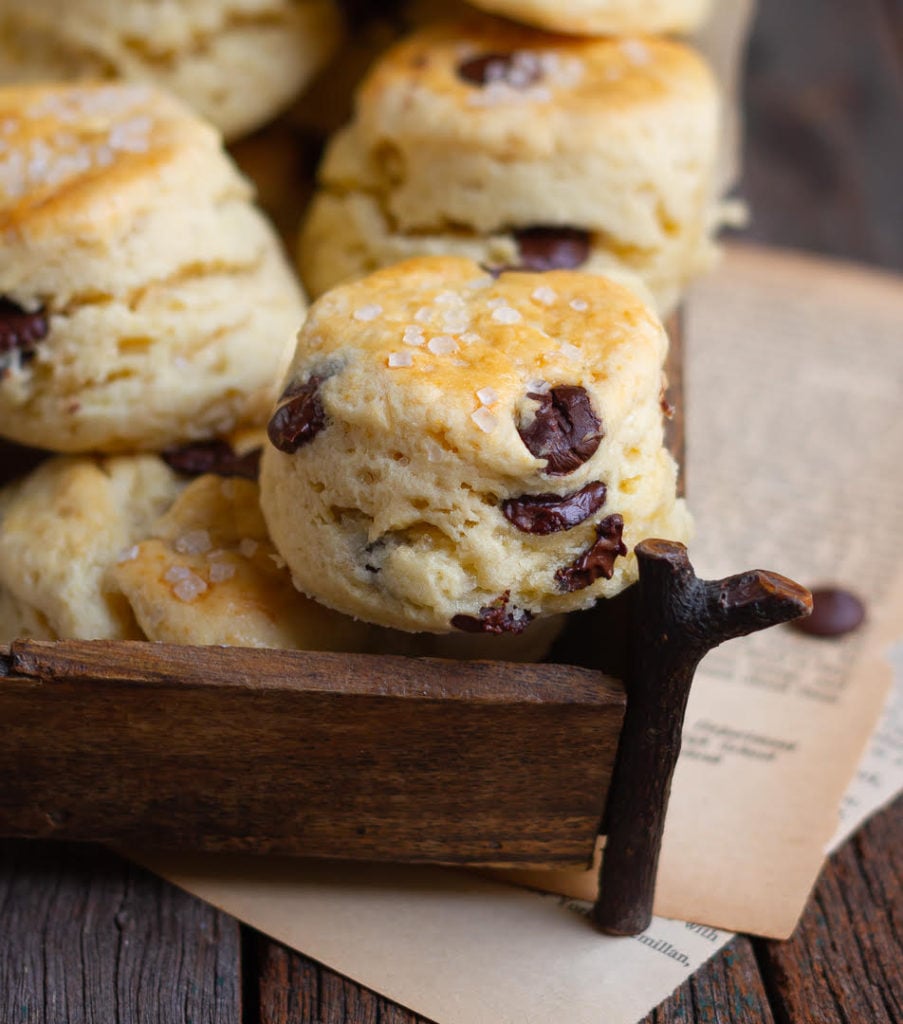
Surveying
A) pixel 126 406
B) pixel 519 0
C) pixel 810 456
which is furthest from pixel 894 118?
pixel 126 406

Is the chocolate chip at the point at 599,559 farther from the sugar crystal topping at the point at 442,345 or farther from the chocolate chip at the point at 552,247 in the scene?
the chocolate chip at the point at 552,247

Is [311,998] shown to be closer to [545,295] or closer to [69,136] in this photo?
[545,295]

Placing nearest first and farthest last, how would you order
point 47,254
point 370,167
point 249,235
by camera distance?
point 47,254 → point 249,235 → point 370,167

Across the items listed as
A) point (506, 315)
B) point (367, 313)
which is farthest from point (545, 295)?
point (367, 313)

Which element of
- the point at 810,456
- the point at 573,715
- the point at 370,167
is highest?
the point at 370,167

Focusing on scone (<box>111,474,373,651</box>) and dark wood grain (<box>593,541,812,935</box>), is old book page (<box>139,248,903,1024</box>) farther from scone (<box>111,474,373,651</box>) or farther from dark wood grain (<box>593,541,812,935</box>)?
scone (<box>111,474,373,651</box>)

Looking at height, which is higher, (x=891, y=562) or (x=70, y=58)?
(x=70, y=58)

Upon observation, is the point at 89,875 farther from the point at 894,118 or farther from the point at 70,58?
the point at 894,118
